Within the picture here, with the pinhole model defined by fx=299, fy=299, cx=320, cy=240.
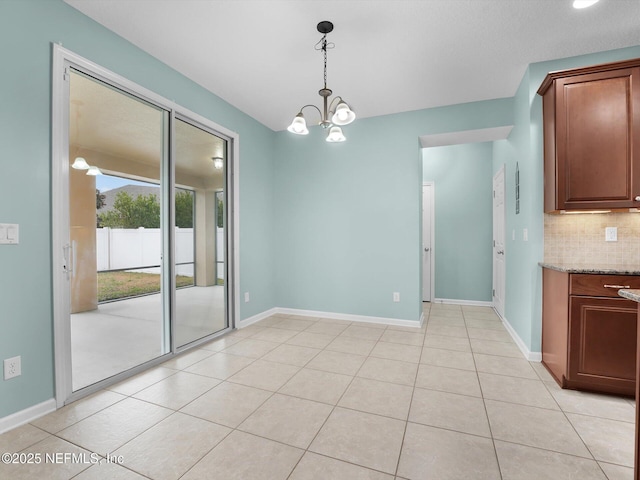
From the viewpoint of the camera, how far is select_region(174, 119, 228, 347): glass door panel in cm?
309

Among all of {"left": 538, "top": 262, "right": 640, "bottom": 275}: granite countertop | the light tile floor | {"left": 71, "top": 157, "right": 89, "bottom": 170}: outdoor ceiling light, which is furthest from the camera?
{"left": 71, "top": 157, "right": 89, "bottom": 170}: outdoor ceiling light

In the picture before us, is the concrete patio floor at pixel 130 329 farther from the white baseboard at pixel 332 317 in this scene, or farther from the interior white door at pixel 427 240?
the interior white door at pixel 427 240

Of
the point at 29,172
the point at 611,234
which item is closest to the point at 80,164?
the point at 29,172

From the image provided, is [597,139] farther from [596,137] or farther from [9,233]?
[9,233]

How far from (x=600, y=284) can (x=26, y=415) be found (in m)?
3.91

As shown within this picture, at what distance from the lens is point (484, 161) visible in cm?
492

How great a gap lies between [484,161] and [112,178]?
5.12m

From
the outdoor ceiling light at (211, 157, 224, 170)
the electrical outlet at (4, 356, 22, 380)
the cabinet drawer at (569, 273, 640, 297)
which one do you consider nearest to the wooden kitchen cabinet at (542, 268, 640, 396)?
the cabinet drawer at (569, 273, 640, 297)

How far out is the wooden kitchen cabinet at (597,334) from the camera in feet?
6.89

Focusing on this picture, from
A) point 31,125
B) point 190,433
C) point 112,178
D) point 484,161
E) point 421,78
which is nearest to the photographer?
point 190,433

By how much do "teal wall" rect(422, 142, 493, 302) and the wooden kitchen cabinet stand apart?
2743 millimetres

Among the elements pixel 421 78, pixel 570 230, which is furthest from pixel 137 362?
pixel 570 230

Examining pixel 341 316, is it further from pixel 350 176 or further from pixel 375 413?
pixel 375 413

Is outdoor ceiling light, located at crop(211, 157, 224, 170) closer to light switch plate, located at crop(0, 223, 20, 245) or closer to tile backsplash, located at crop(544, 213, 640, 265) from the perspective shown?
light switch plate, located at crop(0, 223, 20, 245)
